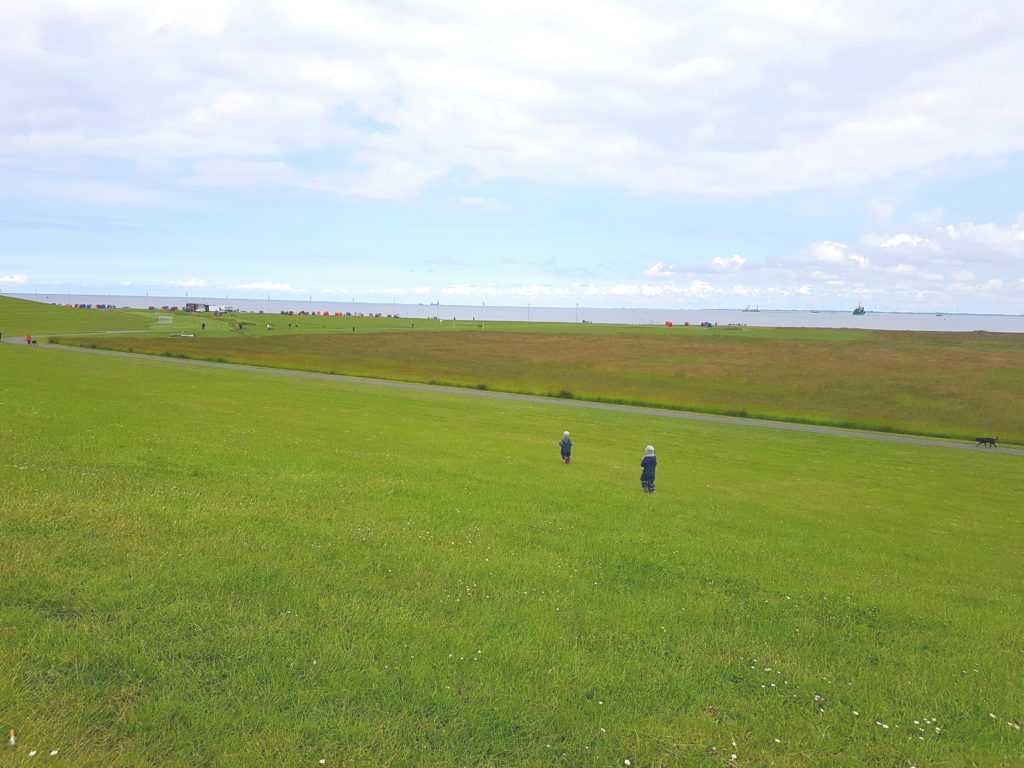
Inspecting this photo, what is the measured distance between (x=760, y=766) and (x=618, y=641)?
101 inches

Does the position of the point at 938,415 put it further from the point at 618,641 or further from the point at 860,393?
the point at 618,641

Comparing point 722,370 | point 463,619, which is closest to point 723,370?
point 722,370

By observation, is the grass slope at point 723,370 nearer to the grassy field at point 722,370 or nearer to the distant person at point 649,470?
the grassy field at point 722,370

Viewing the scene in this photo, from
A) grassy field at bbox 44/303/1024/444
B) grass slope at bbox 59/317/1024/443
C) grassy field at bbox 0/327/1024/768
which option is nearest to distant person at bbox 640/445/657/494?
grassy field at bbox 0/327/1024/768

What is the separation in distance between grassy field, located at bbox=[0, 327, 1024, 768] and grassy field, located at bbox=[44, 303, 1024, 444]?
3554cm

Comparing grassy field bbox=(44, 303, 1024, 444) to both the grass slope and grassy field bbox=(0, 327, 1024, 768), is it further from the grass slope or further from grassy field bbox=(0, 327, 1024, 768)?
grassy field bbox=(0, 327, 1024, 768)

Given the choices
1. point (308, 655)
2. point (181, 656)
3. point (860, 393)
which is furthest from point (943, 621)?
point (860, 393)

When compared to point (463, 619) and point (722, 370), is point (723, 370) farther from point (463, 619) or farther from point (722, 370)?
point (463, 619)

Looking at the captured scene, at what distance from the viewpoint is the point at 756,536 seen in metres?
15.1

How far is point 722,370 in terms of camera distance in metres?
76.1

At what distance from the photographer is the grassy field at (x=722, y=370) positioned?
169ft

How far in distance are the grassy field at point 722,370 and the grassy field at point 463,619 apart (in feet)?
117

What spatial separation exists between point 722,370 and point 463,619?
239 feet

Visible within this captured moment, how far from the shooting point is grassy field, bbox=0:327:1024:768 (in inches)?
251
